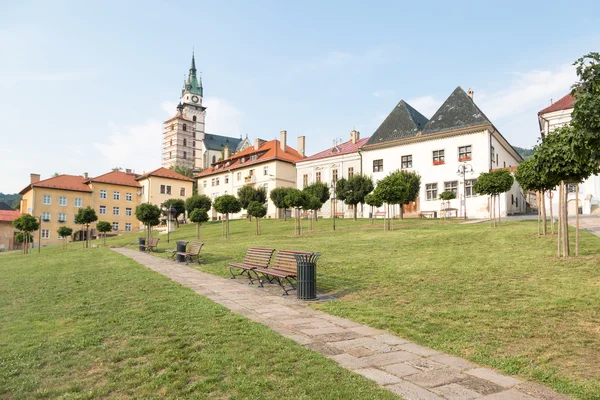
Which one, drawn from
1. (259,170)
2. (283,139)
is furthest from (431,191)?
(283,139)

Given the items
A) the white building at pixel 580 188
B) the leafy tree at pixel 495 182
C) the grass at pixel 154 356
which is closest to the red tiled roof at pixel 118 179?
the leafy tree at pixel 495 182

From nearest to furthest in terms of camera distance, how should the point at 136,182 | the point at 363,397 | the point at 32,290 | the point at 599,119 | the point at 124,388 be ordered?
the point at 363,397 → the point at 124,388 → the point at 599,119 → the point at 32,290 → the point at 136,182

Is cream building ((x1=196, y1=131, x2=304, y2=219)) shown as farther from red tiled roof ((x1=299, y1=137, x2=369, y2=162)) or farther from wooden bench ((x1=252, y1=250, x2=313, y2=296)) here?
wooden bench ((x1=252, y1=250, x2=313, y2=296))

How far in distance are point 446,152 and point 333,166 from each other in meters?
14.1

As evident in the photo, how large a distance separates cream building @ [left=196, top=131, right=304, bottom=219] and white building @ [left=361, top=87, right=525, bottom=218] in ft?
45.4

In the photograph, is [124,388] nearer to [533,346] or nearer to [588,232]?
[533,346]

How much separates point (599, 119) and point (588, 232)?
1410cm

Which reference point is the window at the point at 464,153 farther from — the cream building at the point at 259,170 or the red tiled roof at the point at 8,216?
the red tiled roof at the point at 8,216

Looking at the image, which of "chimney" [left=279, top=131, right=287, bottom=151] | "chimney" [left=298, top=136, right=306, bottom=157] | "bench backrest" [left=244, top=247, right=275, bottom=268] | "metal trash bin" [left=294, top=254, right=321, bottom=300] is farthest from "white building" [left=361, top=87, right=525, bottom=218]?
"metal trash bin" [left=294, top=254, right=321, bottom=300]

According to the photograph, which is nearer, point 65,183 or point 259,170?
point 259,170

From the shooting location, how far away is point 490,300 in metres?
7.95

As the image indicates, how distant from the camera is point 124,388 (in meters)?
3.95

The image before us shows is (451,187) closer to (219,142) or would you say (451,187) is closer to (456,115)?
(456,115)

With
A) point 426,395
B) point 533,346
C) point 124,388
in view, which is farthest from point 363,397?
point 533,346
